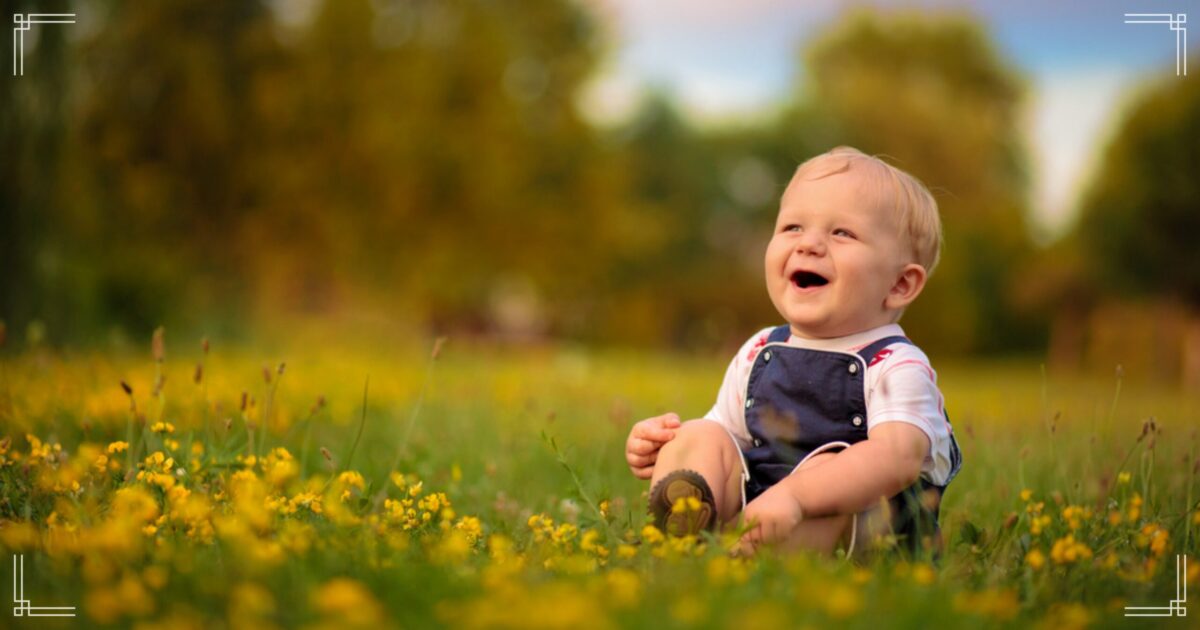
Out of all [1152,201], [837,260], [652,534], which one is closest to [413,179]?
[1152,201]

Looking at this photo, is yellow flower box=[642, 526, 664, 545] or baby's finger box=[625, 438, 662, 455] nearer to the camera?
yellow flower box=[642, 526, 664, 545]

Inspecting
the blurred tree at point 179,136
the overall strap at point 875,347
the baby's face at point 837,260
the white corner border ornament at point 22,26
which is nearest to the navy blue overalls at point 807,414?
the overall strap at point 875,347

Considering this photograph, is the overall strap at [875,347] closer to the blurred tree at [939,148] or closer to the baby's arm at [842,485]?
the baby's arm at [842,485]

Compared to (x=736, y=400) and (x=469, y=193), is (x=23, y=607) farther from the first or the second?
(x=469, y=193)

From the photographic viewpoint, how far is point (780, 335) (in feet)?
10.7

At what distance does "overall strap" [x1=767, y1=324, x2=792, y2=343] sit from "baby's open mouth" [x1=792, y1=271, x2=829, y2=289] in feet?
0.58

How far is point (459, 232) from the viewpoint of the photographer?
770 inches

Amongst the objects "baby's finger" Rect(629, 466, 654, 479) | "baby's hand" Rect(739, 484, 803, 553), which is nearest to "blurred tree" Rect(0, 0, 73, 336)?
"baby's finger" Rect(629, 466, 654, 479)

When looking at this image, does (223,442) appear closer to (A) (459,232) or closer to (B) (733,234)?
(A) (459,232)

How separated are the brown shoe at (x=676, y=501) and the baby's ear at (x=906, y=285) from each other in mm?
822

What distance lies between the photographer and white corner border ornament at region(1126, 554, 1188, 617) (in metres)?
2.28

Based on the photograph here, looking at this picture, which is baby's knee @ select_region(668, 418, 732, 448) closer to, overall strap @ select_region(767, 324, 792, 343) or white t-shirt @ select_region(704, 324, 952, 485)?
white t-shirt @ select_region(704, 324, 952, 485)

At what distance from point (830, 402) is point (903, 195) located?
0.65m

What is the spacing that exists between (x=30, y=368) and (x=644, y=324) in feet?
75.9
